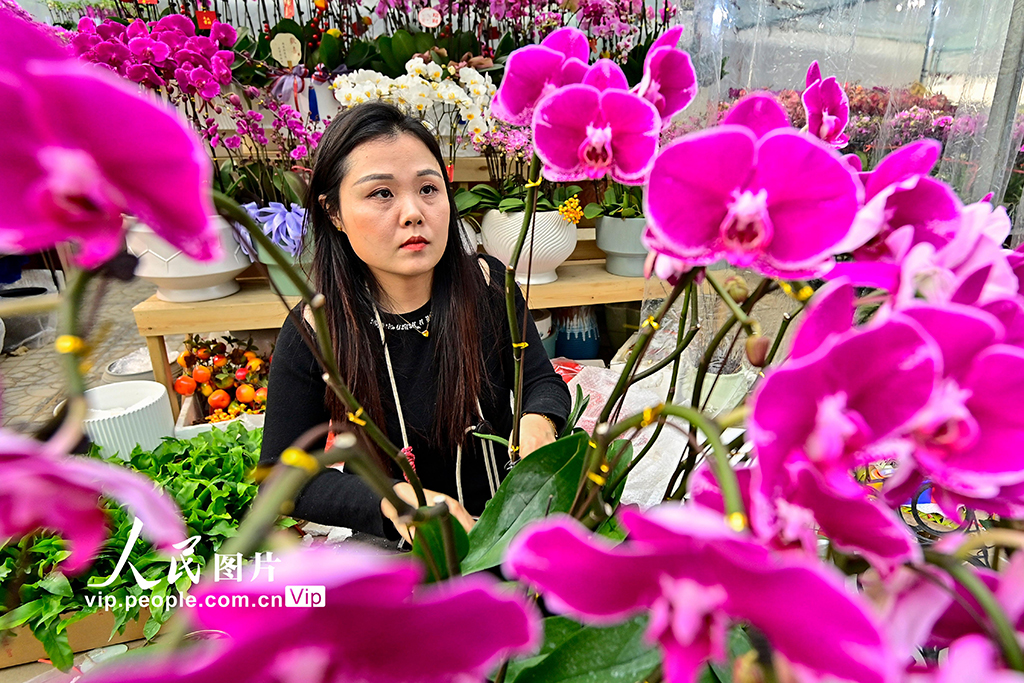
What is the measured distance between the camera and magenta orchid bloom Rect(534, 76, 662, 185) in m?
0.23

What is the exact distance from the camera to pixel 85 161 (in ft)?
0.43

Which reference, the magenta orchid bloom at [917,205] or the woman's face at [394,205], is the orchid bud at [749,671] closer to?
the magenta orchid bloom at [917,205]

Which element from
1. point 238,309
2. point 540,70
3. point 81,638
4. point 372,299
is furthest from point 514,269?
point 238,309

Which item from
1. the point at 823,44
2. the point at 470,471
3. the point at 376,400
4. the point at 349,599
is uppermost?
the point at 823,44

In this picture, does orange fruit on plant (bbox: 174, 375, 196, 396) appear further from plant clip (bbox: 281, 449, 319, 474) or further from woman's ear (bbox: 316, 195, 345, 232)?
plant clip (bbox: 281, 449, 319, 474)

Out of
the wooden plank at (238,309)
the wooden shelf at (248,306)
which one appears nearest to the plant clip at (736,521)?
the wooden shelf at (248,306)

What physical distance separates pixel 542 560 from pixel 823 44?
1307 millimetres

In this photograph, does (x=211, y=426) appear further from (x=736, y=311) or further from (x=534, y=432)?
(x=736, y=311)

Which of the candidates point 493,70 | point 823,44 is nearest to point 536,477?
point 823,44

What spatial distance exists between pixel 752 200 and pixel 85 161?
17cm

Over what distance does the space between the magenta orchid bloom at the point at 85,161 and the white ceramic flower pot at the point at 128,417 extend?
1001mm

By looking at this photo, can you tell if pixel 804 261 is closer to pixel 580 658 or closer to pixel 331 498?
pixel 580 658

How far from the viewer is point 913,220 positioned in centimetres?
20

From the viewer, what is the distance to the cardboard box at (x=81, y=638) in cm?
70
